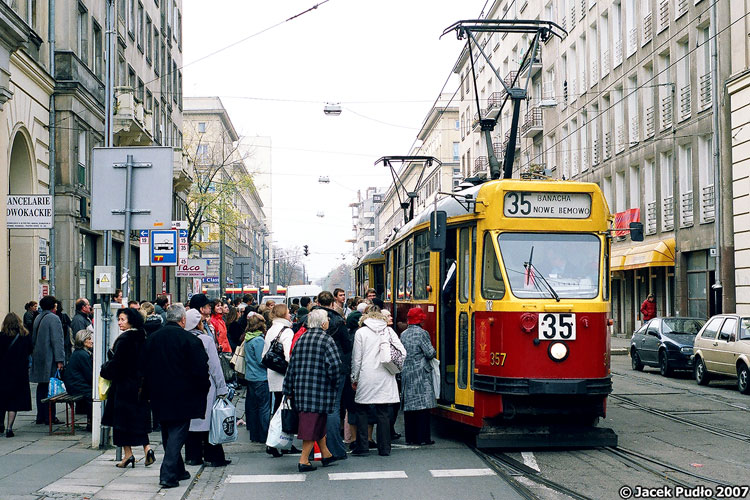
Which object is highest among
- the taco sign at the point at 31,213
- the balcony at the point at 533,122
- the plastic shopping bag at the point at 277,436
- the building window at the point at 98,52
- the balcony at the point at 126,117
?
the balcony at the point at 533,122

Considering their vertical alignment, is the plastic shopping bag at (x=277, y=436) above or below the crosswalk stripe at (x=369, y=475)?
above

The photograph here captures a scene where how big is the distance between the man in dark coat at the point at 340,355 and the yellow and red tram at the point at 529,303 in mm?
1499

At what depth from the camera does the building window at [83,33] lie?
90.2 ft

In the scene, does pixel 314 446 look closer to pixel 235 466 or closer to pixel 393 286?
pixel 235 466

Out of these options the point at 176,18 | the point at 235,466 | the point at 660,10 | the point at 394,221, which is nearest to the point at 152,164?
the point at 235,466

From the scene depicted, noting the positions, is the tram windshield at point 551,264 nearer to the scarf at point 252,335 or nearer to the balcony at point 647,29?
the scarf at point 252,335

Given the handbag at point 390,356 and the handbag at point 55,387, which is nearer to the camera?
the handbag at point 390,356

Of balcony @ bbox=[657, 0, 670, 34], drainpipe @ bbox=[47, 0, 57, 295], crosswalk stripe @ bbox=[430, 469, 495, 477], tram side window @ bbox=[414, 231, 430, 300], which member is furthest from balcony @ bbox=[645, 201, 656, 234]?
crosswalk stripe @ bbox=[430, 469, 495, 477]

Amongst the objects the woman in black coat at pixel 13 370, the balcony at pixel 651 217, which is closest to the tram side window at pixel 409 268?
the woman in black coat at pixel 13 370

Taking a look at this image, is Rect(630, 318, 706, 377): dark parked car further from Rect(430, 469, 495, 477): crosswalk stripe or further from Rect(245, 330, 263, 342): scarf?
Rect(430, 469, 495, 477): crosswalk stripe

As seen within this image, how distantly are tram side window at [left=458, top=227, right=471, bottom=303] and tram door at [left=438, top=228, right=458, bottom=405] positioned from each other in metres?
0.22

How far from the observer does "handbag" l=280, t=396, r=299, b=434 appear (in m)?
10.2

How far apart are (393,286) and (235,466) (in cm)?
703

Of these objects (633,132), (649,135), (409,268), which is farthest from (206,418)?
(633,132)
